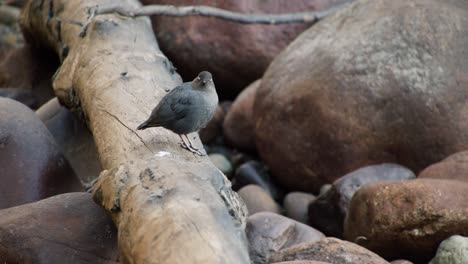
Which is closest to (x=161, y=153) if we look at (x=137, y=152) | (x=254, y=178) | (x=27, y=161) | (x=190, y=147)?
(x=137, y=152)

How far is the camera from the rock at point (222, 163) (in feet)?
22.1

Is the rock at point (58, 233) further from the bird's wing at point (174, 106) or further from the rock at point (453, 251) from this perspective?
the rock at point (453, 251)

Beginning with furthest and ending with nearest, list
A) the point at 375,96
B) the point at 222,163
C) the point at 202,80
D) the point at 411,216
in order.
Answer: the point at 222,163
the point at 375,96
the point at 411,216
the point at 202,80

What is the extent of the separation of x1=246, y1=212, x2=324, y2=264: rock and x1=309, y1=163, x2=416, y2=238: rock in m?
0.49

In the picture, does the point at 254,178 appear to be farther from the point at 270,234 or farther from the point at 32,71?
the point at 32,71

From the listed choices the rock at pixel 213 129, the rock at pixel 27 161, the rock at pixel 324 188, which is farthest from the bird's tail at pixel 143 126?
the rock at pixel 213 129

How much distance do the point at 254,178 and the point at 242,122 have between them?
2.58 feet

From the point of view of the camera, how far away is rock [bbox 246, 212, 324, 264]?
457cm

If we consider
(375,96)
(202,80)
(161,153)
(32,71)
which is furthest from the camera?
(32,71)

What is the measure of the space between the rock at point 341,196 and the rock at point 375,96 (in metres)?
0.25

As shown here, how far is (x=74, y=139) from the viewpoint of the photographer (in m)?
5.97

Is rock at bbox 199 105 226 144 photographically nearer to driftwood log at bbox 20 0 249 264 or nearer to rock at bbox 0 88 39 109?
driftwood log at bbox 20 0 249 264

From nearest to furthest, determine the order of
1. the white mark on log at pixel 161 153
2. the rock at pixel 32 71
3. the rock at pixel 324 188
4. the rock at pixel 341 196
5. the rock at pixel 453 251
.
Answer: the white mark on log at pixel 161 153 < the rock at pixel 453 251 < the rock at pixel 341 196 < the rock at pixel 324 188 < the rock at pixel 32 71

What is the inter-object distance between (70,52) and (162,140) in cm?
210
